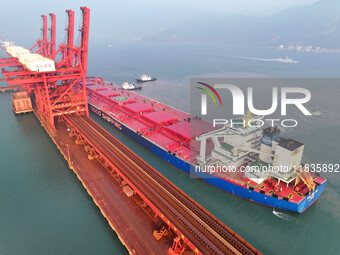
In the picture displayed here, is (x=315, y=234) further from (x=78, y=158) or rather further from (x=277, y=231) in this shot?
(x=78, y=158)

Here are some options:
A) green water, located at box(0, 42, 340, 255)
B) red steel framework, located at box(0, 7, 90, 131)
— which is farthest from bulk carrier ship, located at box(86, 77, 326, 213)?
red steel framework, located at box(0, 7, 90, 131)

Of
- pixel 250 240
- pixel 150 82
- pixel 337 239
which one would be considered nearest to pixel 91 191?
pixel 250 240

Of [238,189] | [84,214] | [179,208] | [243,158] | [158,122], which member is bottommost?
[84,214]

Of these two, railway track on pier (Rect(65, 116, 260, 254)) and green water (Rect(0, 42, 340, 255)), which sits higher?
railway track on pier (Rect(65, 116, 260, 254))

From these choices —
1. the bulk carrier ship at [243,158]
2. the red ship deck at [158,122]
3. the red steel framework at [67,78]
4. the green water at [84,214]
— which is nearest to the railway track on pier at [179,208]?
Result: the green water at [84,214]

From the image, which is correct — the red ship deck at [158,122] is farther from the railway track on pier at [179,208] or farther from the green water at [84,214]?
the railway track on pier at [179,208]

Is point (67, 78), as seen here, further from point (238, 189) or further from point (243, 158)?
point (238, 189)

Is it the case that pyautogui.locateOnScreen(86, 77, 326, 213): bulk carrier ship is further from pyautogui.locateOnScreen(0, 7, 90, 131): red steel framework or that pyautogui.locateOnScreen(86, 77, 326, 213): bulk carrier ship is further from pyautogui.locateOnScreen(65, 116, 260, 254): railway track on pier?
pyautogui.locateOnScreen(0, 7, 90, 131): red steel framework

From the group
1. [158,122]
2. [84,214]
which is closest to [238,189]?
[84,214]
